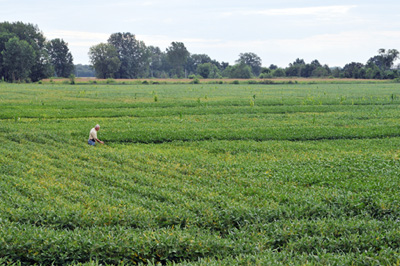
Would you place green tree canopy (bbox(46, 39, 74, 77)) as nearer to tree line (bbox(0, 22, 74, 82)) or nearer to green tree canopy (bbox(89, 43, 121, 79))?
tree line (bbox(0, 22, 74, 82))

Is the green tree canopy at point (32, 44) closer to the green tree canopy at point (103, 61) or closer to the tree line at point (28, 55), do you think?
the tree line at point (28, 55)

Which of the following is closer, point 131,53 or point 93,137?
point 93,137

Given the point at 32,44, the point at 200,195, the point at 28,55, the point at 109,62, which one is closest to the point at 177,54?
the point at 109,62

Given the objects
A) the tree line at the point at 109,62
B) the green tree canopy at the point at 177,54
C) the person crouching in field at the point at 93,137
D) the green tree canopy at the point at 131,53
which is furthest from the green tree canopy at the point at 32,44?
the person crouching in field at the point at 93,137

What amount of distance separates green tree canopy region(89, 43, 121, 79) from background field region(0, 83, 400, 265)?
11367 cm

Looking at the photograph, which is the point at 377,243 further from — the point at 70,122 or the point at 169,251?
the point at 70,122

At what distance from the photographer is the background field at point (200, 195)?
834cm

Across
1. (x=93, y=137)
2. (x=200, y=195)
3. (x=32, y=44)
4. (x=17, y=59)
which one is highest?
(x=32, y=44)

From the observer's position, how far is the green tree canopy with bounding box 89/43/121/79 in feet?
437

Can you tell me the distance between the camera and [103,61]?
133750 mm

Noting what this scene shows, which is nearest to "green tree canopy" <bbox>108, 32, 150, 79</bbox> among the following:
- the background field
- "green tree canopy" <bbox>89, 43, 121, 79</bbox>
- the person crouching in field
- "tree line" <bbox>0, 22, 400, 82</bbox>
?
"tree line" <bbox>0, 22, 400, 82</bbox>

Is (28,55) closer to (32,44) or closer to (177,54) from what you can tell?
(32,44)

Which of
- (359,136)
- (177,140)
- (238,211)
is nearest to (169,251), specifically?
(238,211)

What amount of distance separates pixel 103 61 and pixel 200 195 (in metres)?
129
